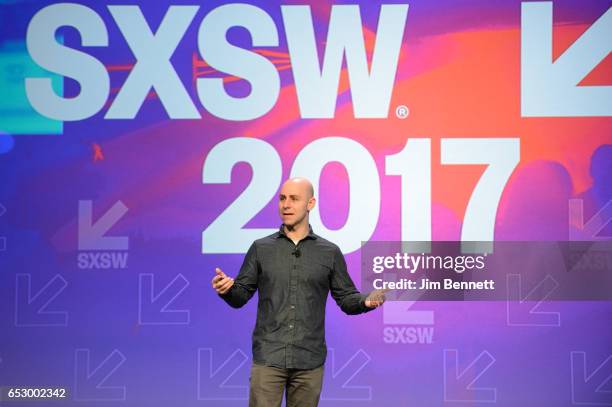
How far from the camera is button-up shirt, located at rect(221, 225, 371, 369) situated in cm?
287

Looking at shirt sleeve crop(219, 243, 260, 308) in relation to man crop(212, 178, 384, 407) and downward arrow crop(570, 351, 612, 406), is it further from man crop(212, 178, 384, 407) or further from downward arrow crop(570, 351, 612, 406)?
downward arrow crop(570, 351, 612, 406)

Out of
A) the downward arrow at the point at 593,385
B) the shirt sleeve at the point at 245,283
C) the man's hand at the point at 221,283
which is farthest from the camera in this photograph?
the downward arrow at the point at 593,385

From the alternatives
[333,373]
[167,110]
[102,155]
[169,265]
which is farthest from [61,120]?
[333,373]

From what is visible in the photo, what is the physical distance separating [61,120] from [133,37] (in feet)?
2.14

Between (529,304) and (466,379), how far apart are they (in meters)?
0.57

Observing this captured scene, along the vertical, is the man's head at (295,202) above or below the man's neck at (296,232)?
above

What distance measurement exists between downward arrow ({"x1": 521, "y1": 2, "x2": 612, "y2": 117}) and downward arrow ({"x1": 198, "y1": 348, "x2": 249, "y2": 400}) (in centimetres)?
224

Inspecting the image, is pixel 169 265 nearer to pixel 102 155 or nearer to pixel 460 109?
pixel 102 155

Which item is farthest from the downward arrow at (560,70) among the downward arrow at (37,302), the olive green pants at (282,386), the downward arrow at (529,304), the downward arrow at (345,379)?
the downward arrow at (37,302)

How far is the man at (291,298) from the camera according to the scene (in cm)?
286

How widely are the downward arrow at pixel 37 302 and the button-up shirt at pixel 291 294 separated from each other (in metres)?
1.86

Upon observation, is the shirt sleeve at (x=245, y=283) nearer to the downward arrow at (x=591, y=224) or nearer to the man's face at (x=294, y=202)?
the man's face at (x=294, y=202)

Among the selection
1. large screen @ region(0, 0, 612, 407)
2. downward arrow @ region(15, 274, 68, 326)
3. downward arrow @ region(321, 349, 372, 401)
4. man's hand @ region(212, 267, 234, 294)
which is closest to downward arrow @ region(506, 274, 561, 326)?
large screen @ region(0, 0, 612, 407)

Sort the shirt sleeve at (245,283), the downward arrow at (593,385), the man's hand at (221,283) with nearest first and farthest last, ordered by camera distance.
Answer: the man's hand at (221,283)
the shirt sleeve at (245,283)
the downward arrow at (593,385)
